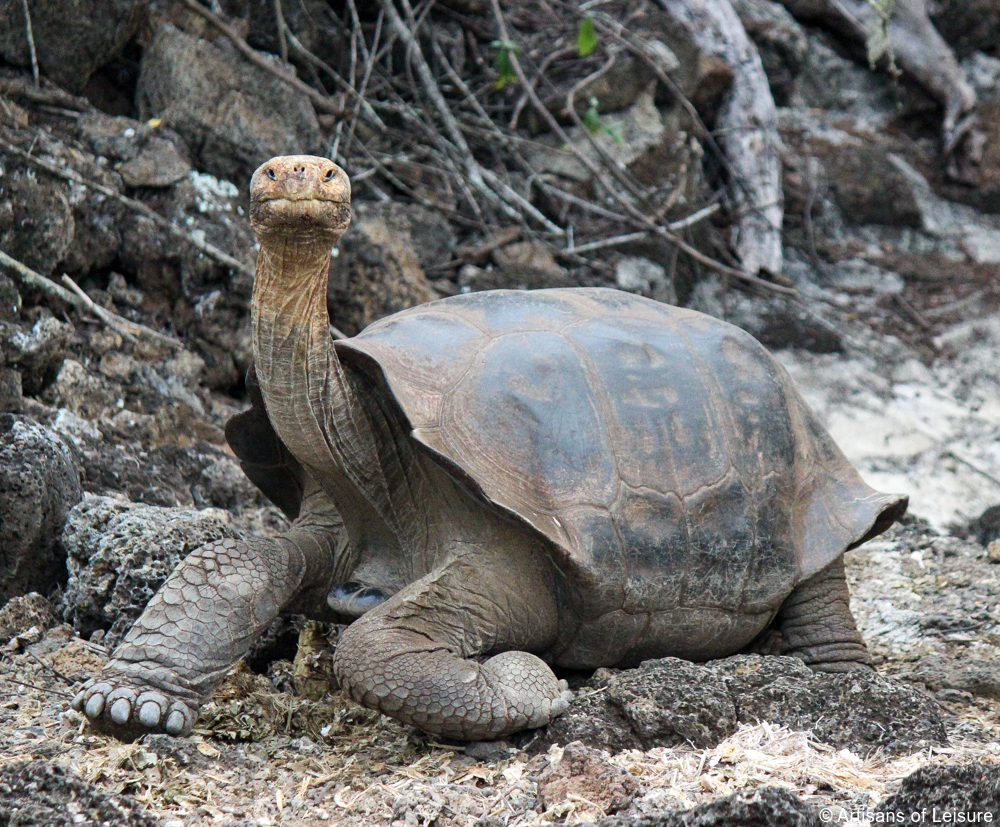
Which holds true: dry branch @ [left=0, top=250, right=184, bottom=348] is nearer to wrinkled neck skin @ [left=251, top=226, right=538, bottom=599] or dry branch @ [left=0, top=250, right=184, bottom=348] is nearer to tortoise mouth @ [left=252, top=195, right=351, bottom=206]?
wrinkled neck skin @ [left=251, top=226, right=538, bottom=599]

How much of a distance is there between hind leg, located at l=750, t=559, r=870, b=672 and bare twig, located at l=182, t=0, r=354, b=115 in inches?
133

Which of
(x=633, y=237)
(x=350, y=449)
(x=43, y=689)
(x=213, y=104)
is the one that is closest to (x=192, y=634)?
(x=43, y=689)

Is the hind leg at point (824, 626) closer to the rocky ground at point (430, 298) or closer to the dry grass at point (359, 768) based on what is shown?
the rocky ground at point (430, 298)

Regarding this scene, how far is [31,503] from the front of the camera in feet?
10.3

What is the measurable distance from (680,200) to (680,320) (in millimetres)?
3862

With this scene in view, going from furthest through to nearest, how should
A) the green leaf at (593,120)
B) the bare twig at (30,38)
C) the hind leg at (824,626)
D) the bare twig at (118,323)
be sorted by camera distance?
the green leaf at (593,120), the bare twig at (30,38), the bare twig at (118,323), the hind leg at (824,626)

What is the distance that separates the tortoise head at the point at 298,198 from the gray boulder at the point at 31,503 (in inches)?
41.9

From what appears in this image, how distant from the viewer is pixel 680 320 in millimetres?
3480

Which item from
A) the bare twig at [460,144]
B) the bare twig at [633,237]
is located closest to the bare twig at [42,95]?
the bare twig at [460,144]

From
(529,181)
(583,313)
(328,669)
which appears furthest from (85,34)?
(328,669)

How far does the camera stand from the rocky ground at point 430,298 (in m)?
2.36

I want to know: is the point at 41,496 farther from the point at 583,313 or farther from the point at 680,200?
the point at 680,200

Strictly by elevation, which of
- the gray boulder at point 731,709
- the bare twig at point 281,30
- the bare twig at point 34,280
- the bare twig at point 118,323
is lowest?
the gray boulder at point 731,709

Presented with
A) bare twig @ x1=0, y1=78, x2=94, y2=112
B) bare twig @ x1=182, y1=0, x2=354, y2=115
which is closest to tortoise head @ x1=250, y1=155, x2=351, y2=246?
bare twig @ x1=0, y1=78, x2=94, y2=112
